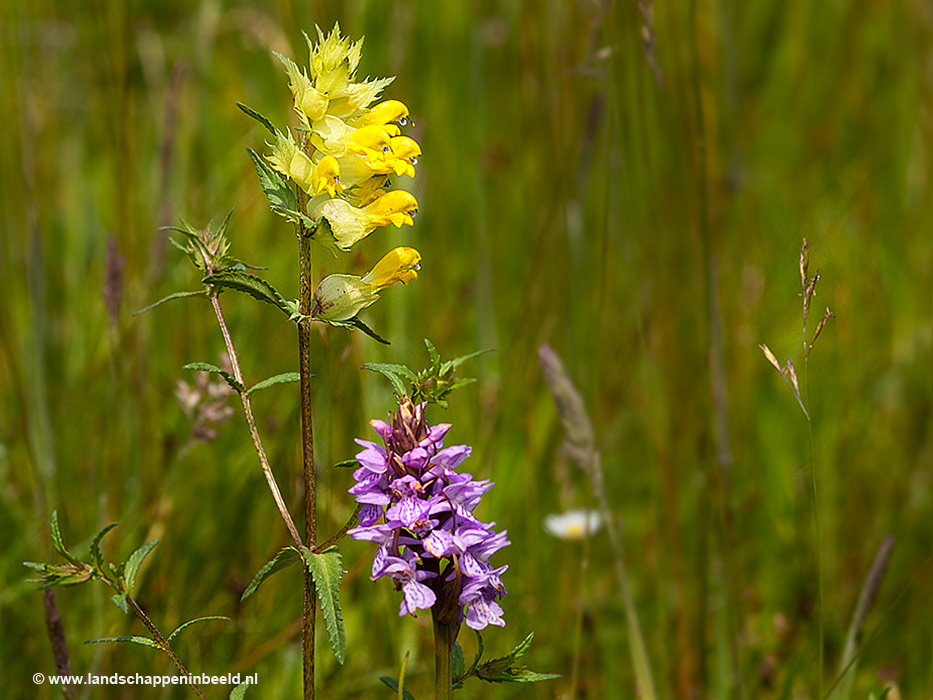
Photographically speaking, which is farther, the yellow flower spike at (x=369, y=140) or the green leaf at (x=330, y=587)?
the yellow flower spike at (x=369, y=140)

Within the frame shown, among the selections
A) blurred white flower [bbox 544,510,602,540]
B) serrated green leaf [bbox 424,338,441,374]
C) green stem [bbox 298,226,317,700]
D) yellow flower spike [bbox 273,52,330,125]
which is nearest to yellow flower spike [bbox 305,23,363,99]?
yellow flower spike [bbox 273,52,330,125]

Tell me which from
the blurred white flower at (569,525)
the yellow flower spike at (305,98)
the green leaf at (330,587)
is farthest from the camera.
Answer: the blurred white flower at (569,525)

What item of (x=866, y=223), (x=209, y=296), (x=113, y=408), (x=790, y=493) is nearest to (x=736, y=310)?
(x=790, y=493)

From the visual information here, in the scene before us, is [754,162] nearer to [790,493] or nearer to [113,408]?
[790,493]

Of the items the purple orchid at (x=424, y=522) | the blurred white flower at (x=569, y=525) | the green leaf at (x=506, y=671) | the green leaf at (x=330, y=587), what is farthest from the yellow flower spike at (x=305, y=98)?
the blurred white flower at (x=569, y=525)

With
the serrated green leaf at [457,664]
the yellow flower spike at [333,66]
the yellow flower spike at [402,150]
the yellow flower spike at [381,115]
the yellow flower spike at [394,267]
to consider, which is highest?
the yellow flower spike at [333,66]

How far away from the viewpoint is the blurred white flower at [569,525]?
165cm

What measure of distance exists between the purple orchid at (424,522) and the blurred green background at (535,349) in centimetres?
39

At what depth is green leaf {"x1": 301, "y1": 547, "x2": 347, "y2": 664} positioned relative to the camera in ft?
2.20

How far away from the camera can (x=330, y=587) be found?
2.28 ft

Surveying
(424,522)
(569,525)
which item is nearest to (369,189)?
(424,522)

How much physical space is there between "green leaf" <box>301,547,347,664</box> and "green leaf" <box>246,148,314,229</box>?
0.89 ft

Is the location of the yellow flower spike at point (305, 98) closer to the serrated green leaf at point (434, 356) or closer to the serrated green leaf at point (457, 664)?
the serrated green leaf at point (434, 356)

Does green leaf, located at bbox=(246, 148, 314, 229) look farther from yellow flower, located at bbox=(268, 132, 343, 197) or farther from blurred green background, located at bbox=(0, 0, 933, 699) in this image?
blurred green background, located at bbox=(0, 0, 933, 699)
